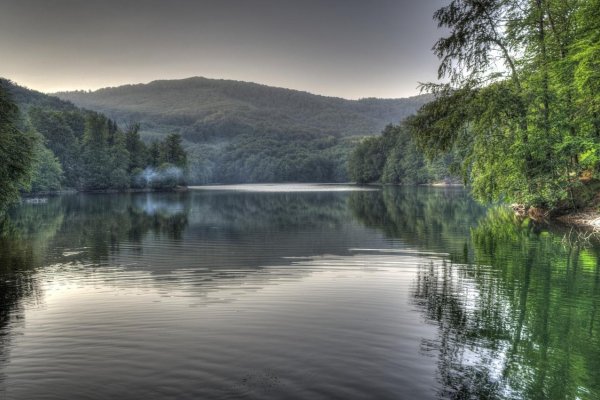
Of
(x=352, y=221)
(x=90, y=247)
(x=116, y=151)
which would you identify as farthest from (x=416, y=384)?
(x=116, y=151)

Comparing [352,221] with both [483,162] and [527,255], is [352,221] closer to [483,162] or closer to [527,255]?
[483,162]

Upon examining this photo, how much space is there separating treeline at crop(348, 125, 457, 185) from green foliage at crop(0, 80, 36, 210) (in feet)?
375

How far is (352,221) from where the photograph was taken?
40.3 meters

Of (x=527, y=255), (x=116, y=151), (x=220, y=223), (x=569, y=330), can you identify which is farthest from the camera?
(x=116, y=151)

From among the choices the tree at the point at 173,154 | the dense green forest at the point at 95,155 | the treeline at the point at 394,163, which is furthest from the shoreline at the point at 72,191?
the treeline at the point at 394,163

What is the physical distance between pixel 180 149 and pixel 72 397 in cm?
14792

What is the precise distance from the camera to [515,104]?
31.5m

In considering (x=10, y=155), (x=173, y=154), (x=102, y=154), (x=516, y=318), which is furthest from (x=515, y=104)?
(x=173, y=154)

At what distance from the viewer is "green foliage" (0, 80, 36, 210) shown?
2788 cm

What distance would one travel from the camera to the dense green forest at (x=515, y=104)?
101 ft

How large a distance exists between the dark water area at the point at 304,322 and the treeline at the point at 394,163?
388 feet

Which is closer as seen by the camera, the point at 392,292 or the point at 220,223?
the point at 392,292

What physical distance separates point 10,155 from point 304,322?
2393 centimetres

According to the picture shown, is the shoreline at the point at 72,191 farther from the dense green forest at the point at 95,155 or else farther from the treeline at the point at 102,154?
the treeline at the point at 102,154
